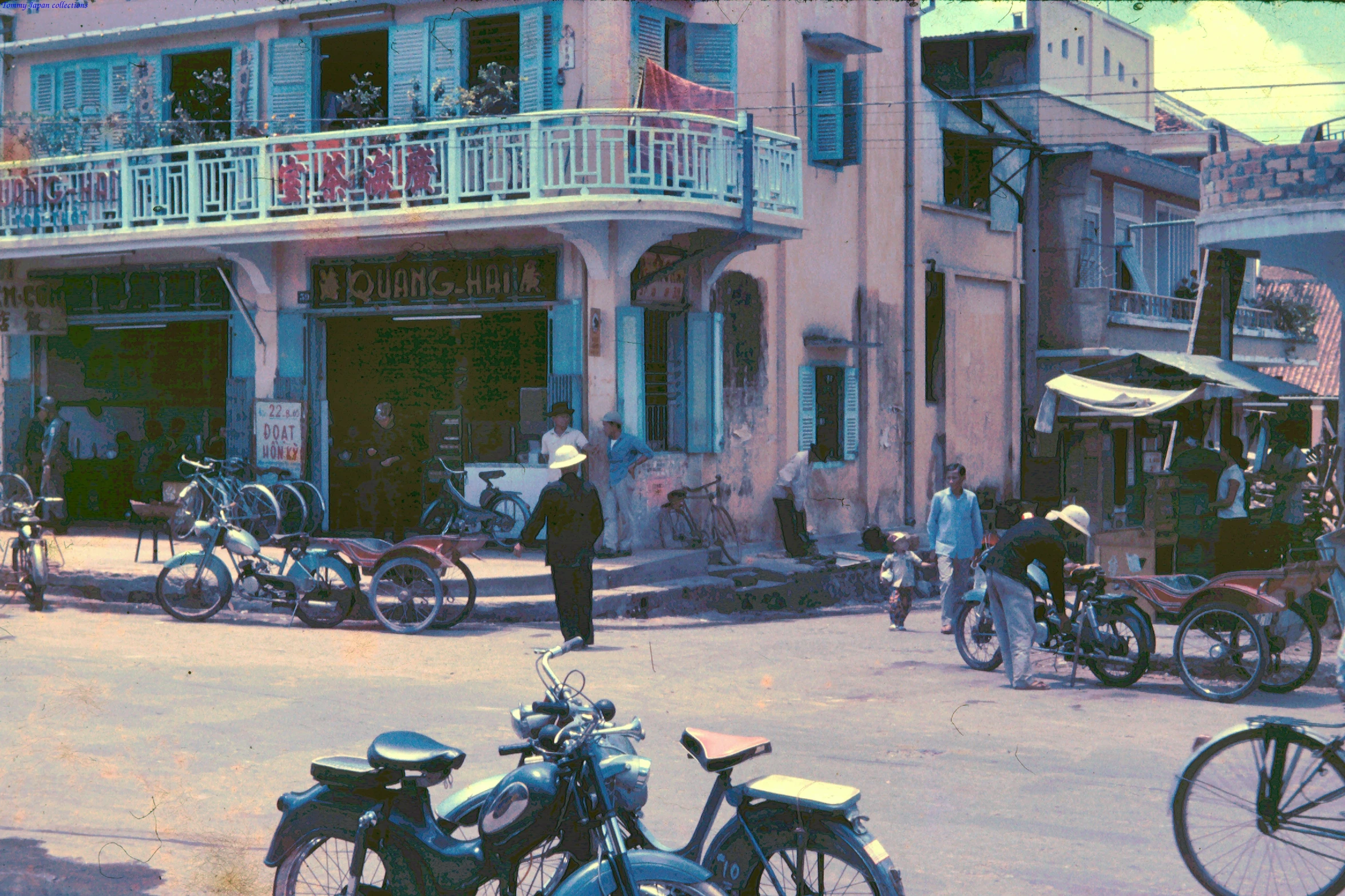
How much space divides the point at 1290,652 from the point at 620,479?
25.8 feet

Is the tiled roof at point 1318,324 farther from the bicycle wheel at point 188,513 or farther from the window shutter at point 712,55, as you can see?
the bicycle wheel at point 188,513

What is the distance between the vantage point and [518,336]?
1747 centimetres

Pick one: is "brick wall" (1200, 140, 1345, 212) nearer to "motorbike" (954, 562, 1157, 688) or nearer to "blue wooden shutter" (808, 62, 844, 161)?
"motorbike" (954, 562, 1157, 688)

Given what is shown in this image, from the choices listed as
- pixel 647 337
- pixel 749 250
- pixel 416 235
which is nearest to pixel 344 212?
pixel 416 235

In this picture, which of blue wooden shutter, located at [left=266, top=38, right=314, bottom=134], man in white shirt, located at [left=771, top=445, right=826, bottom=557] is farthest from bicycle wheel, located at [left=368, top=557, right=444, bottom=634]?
blue wooden shutter, located at [left=266, top=38, right=314, bottom=134]

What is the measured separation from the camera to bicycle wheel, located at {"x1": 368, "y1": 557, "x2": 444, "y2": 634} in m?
12.3

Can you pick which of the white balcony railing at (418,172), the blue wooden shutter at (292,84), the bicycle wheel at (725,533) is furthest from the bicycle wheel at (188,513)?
the bicycle wheel at (725,533)

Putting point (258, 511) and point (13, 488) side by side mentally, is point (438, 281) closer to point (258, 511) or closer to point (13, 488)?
point (258, 511)

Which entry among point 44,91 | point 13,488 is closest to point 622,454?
point 13,488

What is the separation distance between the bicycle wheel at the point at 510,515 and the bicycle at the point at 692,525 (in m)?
1.70

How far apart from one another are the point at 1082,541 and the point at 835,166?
7.47m

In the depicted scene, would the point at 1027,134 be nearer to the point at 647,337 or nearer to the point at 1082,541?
the point at 1082,541

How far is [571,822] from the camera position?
404 cm

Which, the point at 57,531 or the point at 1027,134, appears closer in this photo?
the point at 57,531
